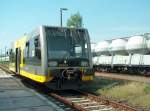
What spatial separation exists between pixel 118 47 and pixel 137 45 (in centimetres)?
361

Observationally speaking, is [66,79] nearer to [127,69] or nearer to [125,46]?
[125,46]

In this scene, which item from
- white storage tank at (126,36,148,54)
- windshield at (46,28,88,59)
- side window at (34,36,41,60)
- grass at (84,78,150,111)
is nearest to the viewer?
grass at (84,78,150,111)

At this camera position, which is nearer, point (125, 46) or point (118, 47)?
point (125, 46)

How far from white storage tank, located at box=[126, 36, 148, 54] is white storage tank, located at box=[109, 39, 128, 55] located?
3.60 ft

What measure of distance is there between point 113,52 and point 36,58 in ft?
56.5

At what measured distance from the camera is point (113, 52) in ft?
105

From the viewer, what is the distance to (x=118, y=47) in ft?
101

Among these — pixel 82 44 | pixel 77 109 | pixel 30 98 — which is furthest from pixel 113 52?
pixel 77 109

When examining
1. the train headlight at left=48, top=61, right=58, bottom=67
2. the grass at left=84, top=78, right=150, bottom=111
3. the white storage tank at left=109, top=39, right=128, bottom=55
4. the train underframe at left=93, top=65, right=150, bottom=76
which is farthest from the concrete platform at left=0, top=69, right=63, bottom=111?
the white storage tank at left=109, top=39, right=128, bottom=55

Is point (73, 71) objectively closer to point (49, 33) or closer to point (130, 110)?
point (49, 33)

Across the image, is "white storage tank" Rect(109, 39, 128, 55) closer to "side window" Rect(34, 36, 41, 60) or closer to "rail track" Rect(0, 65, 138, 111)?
"rail track" Rect(0, 65, 138, 111)

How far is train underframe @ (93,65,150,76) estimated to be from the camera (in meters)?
27.4

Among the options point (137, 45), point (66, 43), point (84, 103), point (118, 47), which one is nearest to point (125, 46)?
point (118, 47)

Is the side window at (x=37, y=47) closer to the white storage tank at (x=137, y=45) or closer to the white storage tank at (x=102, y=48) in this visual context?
the white storage tank at (x=137, y=45)
